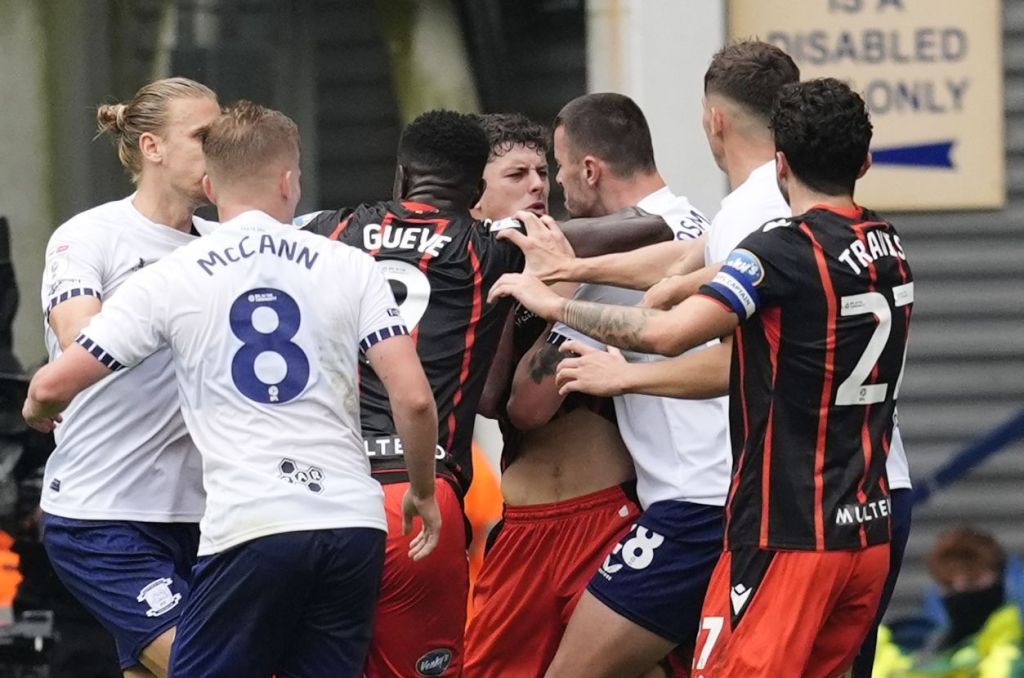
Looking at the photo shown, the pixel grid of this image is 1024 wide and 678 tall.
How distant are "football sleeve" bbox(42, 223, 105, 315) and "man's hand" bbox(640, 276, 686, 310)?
1571 millimetres

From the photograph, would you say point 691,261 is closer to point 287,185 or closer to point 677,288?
point 677,288

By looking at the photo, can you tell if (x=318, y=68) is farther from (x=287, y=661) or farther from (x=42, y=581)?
(x=287, y=661)

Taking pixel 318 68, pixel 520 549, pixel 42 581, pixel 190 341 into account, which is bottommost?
pixel 42 581

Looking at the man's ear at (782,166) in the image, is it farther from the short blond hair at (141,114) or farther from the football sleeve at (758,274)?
the short blond hair at (141,114)

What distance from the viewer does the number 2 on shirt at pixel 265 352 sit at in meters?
4.77

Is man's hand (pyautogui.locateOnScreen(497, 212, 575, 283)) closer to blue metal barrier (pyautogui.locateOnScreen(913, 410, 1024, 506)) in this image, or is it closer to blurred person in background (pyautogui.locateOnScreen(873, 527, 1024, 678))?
blurred person in background (pyautogui.locateOnScreen(873, 527, 1024, 678))

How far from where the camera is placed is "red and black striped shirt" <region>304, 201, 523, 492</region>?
5.49 m

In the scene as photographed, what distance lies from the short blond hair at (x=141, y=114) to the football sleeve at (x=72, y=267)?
32 centimetres

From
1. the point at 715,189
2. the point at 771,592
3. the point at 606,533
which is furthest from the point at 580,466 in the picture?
the point at 715,189

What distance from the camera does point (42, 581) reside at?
7746 millimetres

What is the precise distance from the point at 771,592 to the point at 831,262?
823mm

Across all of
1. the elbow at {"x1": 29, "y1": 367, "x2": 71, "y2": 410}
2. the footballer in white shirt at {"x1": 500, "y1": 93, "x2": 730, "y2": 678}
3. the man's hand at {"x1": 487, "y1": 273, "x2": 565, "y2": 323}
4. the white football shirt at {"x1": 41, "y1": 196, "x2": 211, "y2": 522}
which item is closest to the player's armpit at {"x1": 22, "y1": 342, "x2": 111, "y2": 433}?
the elbow at {"x1": 29, "y1": 367, "x2": 71, "y2": 410}

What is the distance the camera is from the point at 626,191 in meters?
5.90

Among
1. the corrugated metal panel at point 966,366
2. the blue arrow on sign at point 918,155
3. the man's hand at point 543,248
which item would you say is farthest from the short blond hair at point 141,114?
the corrugated metal panel at point 966,366
